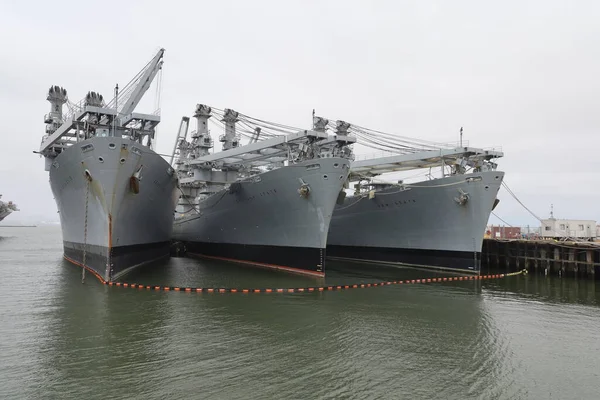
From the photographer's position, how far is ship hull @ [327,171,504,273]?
805 inches

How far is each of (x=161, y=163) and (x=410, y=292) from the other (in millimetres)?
12529

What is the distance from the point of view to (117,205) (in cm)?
1581

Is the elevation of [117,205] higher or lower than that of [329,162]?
lower

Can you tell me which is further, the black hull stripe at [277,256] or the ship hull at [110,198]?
the black hull stripe at [277,256]

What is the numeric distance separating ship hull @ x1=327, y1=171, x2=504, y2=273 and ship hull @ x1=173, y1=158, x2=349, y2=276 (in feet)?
21.5

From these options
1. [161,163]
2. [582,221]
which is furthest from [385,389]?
[582,221]

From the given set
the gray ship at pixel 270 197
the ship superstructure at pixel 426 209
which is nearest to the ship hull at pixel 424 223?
the ship superstructure at pixel 426 209

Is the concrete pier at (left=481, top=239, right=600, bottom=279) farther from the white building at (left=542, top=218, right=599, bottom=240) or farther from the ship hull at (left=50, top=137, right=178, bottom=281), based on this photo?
the ship hull at (left=50, top=137, right=178, bottom=281)

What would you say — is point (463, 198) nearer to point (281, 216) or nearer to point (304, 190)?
point (304, 190)

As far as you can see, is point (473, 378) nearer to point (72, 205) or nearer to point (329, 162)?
point (329, 162)

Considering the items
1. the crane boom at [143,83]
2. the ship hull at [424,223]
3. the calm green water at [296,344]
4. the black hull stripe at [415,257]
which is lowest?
the calm green water at [296,344]

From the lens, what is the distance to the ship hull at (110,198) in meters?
15.2

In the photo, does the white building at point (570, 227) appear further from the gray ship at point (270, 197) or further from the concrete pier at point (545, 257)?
the gray ship at point (270, 197)

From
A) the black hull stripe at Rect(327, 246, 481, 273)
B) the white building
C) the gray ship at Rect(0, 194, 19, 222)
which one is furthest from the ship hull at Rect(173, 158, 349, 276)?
the gray ship at Rect(0, 194, 19, 222)
